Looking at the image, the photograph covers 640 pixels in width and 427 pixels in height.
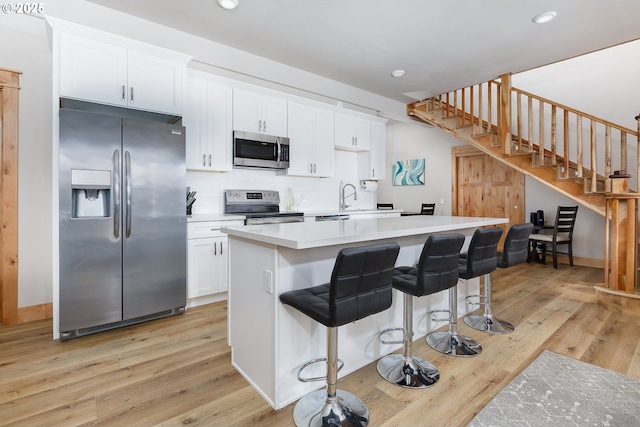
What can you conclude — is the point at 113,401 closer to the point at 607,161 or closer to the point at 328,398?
the point at 328,398

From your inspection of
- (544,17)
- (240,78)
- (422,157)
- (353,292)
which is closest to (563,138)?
(544,17)

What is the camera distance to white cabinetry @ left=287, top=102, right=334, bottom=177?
451 centimetres

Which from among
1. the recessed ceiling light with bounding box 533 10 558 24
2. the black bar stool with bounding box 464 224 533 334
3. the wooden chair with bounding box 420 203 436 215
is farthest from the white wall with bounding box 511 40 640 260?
the black bar stool with bounding box 464 224 533 334

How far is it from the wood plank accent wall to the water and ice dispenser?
0.81m

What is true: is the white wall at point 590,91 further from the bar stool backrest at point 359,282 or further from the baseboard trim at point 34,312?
the baseboard trim at point 34,312

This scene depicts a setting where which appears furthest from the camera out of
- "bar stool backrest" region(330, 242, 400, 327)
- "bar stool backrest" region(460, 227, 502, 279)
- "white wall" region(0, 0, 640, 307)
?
"white wall" region(0, 0, 640, 307)

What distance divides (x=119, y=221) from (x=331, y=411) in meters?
2.29

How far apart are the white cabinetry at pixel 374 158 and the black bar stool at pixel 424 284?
142 inches

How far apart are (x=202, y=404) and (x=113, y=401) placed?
52cm

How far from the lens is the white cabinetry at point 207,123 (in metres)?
3.57

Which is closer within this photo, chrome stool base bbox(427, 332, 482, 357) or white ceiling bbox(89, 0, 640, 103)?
chrome stool base bbox(427, 332, 482, 357)

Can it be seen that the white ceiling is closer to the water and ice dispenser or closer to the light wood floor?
the water and ice dispenser

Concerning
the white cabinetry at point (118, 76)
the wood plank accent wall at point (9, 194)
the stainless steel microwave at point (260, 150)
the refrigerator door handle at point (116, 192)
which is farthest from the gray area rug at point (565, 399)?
the wood plank accent wall at point (9, 194)

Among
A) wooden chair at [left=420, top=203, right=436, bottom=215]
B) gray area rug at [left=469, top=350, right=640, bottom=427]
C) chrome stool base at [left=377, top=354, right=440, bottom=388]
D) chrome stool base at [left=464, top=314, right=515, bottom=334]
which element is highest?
wooden chair at [left=420, top=203, right=436, bottom=215]
